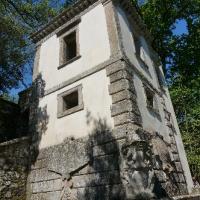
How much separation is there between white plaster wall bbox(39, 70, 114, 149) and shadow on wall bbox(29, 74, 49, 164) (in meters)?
0.23

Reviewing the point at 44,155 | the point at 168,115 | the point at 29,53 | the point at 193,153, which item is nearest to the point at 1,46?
the point at 29,53

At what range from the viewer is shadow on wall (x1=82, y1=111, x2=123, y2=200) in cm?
627

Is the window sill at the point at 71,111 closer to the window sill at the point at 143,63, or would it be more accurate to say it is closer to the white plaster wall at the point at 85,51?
the white plaster wall at the point at 85,51

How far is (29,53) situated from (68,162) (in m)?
8.79

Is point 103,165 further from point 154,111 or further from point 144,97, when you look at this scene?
point 154,111

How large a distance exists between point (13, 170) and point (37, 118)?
83.1 inches

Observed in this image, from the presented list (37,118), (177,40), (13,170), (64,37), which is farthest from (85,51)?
(177,40)

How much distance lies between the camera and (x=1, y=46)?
38.0 feet

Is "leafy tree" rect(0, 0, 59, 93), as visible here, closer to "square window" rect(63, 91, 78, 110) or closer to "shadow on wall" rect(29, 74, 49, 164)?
"shadow on wall" rect(29, 74, 49, 164)

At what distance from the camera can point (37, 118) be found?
9.33m

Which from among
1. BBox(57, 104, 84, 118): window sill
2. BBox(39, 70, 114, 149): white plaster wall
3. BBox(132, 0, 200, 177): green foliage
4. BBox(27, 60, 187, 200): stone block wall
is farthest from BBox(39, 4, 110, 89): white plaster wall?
BBox(132, 0, 200, 177): green foliage

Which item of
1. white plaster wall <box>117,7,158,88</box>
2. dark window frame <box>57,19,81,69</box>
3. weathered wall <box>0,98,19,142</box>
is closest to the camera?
white plaster wall <box>117,7,158,88</box>

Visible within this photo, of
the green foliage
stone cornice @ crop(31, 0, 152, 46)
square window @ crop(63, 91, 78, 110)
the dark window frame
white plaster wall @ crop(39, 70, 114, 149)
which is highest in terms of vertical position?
the green foliage

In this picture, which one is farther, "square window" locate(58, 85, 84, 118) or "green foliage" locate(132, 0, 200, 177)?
"green foliage" locate(132, 0, 200, 177)
